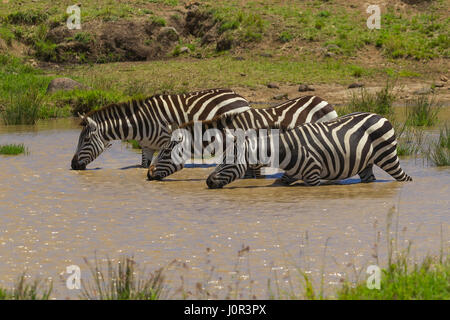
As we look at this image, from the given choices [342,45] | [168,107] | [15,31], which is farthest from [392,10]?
[168,107]

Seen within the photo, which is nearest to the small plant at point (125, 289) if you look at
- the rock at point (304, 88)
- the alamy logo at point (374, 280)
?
the alamy logo at point (374, 280)

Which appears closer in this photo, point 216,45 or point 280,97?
point 280,97

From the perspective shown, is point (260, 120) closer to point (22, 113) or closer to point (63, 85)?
point (22, 113)

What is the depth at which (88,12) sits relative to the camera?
37469 mm

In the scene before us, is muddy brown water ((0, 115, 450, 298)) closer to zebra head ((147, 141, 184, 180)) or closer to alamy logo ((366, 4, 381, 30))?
zebra head ((147, 141, 184, 180))

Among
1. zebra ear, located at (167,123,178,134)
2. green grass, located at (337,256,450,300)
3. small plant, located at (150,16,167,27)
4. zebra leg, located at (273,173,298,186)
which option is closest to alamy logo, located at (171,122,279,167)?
zebra leg, located at (273,173,298,186)

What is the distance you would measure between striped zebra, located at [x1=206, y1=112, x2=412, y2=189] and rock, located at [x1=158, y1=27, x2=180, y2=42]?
24.6 m

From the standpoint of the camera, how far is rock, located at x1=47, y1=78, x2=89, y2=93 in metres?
23.1

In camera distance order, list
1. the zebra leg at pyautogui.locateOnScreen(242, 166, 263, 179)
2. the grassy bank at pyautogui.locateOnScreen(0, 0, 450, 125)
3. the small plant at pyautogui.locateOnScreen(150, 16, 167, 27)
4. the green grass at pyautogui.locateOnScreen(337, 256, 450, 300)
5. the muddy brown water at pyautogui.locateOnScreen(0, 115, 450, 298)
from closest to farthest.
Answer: the green grass at pyautogui.locateOnScreen(337, 256, 450, 300)
the muddy brown water at pyautogui.locateOnScreen(0, 115, 450, 298)
the zebra leg at pyautogui.locateOnScreen(242, 166, 263, 179)
the grassy bank at pyautogui.locateOnScreen(0, 0, 450, 125)
the small plant at pyautogui.locateOnScreen(150, 16, 167, 27)

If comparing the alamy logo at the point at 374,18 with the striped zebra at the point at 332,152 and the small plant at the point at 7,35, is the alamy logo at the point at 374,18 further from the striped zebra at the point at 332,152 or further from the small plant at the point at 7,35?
the striped zebra at the point at 332,152

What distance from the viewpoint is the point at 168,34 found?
35.2 metres

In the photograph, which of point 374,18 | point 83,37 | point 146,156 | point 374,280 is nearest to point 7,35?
point 83,37

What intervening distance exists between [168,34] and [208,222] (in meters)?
27.3
